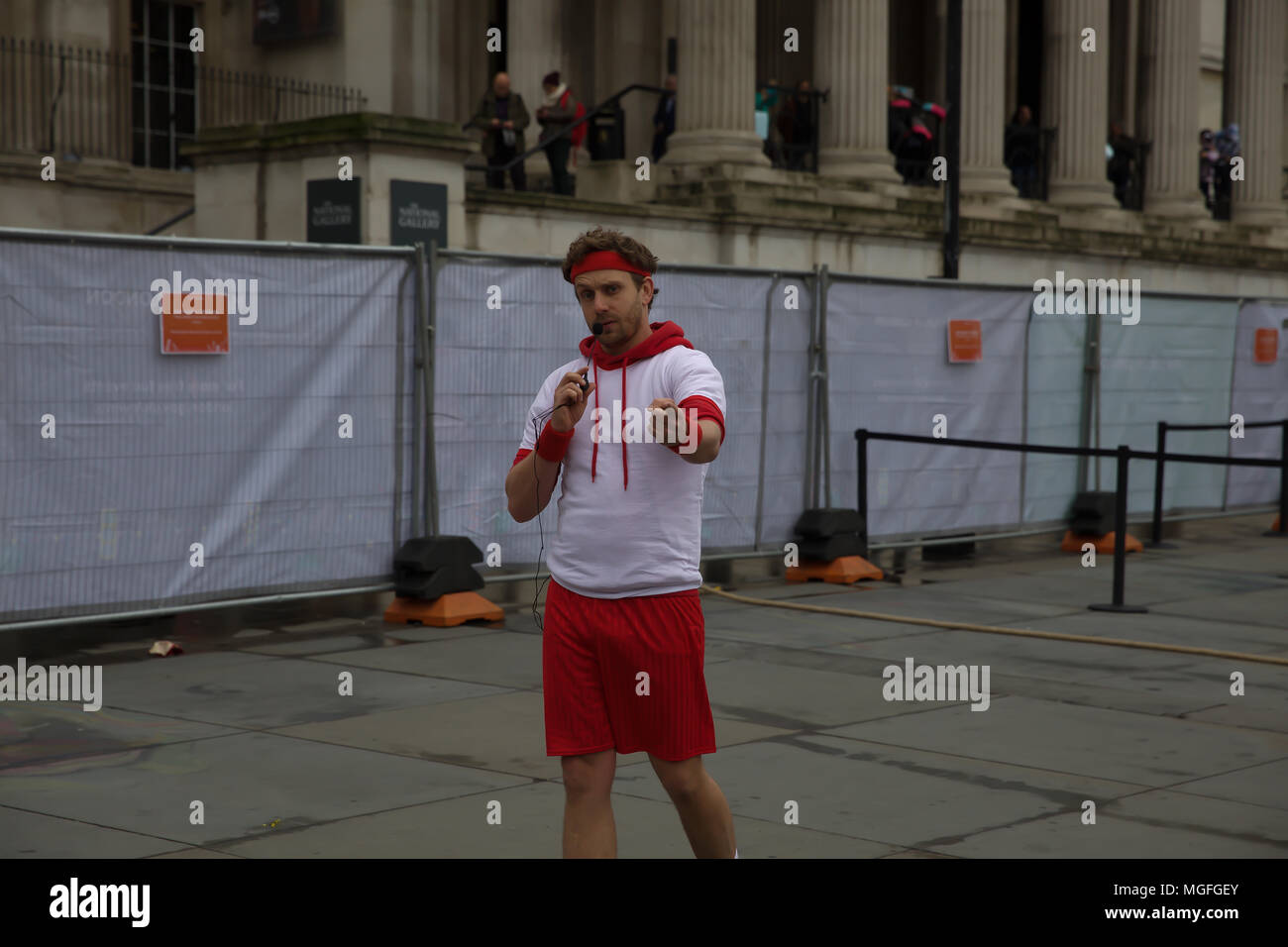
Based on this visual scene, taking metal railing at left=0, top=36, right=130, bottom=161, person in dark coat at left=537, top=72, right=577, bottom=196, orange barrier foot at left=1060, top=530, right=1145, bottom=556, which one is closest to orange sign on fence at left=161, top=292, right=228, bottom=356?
orange barrier foot at left=1060, top=530, right=1145, bottom=556

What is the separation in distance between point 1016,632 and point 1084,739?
3.03 m

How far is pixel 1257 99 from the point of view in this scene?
35.4 meters

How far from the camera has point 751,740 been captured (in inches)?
302

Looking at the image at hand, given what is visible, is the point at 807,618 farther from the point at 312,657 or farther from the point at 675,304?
the point at 312,657

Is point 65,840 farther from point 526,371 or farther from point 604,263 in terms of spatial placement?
point 526,371

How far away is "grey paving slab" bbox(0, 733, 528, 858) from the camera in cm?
617

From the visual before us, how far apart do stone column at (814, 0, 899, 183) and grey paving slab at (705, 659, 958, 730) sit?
56.1ft

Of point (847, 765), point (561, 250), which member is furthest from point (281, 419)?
point (561, 250)

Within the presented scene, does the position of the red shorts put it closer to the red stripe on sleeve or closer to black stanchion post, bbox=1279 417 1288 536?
the red stripe on sleeve

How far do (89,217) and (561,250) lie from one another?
731 centimetres

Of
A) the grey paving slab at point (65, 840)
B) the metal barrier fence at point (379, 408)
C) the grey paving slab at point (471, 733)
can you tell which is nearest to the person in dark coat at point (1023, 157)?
the metal barrier fence at point (379, 408)

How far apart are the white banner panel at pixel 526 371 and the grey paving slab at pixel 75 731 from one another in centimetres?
340

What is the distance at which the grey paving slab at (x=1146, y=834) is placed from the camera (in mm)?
5883

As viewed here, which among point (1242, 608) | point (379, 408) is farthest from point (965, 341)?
point (379, 408)
